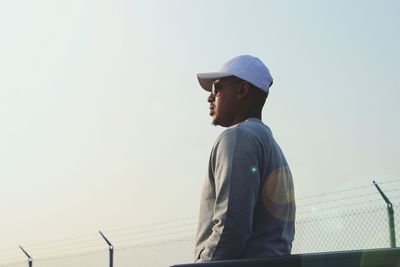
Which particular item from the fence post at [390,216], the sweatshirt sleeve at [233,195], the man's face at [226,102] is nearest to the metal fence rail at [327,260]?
the sweatshirt sleeve at [233,195]

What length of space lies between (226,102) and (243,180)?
499 mm

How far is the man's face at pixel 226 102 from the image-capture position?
274cm

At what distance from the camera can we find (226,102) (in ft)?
9.02

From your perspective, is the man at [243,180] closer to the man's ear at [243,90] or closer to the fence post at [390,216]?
the man's ear at [243,90]

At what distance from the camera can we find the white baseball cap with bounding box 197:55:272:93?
8.95 feet

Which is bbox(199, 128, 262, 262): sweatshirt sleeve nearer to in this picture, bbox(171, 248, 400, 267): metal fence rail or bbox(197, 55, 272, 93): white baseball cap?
bbox(197, 55, 272, 93): white baseball cap

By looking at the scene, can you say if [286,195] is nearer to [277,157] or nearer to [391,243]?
[277,157]

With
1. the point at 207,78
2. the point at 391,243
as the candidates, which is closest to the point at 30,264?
the point at 391,243

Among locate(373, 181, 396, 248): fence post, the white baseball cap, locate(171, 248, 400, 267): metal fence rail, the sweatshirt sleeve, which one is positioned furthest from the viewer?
locate(373, 181, 396, 248): fence post

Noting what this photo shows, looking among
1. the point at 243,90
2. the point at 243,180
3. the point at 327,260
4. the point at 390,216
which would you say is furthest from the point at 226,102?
the point at 390,216

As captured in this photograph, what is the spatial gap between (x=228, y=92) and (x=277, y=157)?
365 millimetres

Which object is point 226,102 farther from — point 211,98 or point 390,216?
Answer: point 390,216

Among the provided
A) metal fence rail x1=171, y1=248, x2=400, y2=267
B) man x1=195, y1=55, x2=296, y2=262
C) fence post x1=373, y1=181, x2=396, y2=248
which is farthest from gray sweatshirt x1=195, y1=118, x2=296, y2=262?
fence post x1=373, y1=181, x2=396, y2=248

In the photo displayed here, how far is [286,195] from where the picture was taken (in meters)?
2.63
